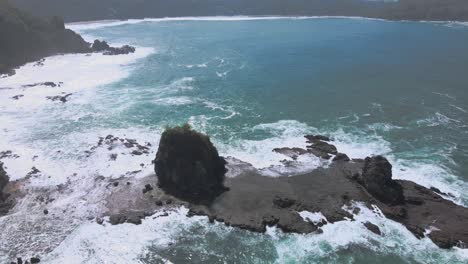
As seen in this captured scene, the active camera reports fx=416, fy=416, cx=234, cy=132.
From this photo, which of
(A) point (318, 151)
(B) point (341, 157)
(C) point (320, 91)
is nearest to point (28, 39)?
(C) point (320, 91)

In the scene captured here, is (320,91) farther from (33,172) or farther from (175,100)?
(33,172)

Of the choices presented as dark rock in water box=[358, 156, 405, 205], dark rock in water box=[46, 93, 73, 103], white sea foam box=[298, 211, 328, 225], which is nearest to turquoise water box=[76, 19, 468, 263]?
white sea foam box=[298, 211, 328, 225]

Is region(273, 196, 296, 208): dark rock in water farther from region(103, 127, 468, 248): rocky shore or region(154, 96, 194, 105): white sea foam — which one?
region(154, 96, 194, 105): white sea foam

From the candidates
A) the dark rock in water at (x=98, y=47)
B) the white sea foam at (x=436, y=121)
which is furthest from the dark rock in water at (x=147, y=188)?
the dark rock in water at (x=98, y=47)

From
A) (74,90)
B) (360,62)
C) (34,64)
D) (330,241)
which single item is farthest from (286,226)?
(34,64)

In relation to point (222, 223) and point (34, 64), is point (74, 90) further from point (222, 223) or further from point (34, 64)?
point (222, 223)

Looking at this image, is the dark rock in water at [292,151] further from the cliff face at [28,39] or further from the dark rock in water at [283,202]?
the cliff face at [28,39]
